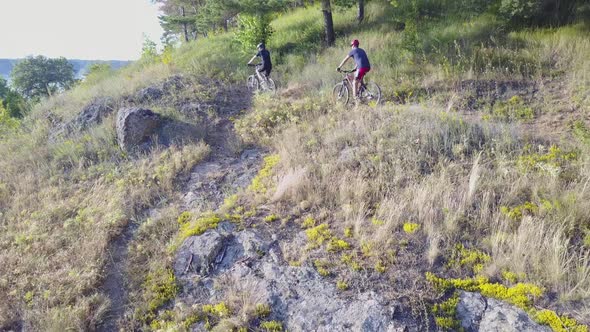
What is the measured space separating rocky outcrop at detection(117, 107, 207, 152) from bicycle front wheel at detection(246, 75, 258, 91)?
3.28 m

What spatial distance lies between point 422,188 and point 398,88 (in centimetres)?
569

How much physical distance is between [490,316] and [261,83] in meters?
9.48

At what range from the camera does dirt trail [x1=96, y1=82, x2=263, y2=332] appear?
4413 mm

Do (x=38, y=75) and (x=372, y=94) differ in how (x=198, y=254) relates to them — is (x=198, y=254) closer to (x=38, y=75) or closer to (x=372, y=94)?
(x=372, y=94)

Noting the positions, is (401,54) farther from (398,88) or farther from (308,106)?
(308,106)

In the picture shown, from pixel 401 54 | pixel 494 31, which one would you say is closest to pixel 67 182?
pixel 401 54

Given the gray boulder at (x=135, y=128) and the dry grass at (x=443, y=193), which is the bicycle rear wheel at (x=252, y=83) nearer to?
the gray boulder at (x=135, y=128)

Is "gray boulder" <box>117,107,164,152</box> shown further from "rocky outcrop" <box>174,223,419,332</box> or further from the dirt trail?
"rocky outcrop" <box>174,223,419,332</box>

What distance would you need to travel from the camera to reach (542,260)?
3561 mm

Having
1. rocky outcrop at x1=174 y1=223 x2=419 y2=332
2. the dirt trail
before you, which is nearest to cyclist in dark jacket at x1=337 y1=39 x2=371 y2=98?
the dirt trail

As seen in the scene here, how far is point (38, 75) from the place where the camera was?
4966 centimetres

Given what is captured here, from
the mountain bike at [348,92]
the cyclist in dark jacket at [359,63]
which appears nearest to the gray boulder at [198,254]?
the mountain bike at [348,92]

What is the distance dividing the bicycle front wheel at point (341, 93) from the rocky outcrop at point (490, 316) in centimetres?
639

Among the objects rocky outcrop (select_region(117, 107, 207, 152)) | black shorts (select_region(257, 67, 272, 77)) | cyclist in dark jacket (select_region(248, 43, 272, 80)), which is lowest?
rocky outcrop (select_region(117, 107, 207, 152))
